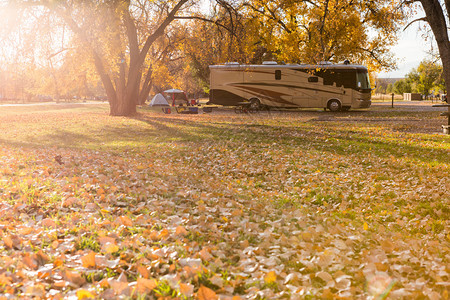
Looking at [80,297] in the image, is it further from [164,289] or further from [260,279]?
[260,279]

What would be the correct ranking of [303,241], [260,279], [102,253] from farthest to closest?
1. [303,241]
2. [102,253]
3. [260,279]

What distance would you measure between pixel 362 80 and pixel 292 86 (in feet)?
17.2

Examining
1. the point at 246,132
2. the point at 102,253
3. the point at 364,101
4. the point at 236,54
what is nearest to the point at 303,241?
the point at 102,253

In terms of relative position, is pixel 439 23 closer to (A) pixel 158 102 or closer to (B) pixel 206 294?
(B) pixel 206 294

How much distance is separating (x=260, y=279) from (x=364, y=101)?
27.7m

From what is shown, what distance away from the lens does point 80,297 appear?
282 cm

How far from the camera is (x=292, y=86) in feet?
95.0

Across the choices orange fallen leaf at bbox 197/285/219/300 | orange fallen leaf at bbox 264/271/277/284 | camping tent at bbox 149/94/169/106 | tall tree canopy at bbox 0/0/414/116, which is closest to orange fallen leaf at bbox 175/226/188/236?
orange fallen leaf at bbox 264/271/277/284

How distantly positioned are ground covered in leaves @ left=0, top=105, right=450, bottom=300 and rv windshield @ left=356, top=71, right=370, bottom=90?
19014mm

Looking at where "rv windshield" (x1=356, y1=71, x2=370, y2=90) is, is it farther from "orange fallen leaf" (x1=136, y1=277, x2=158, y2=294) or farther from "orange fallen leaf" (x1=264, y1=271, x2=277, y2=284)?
"orange fallen leaf" (x1=136, y1=277, x2=158, y2=294)

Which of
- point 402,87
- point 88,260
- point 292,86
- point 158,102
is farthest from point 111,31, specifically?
point 402,87

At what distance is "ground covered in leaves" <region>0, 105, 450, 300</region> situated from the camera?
122 inches

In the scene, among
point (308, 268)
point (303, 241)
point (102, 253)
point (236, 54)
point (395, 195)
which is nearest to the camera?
point (308, 268)

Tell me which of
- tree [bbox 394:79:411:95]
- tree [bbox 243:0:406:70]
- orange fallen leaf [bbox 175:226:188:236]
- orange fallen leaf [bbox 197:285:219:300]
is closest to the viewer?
orange fallen leaf [bbox 197:285:219:300]
